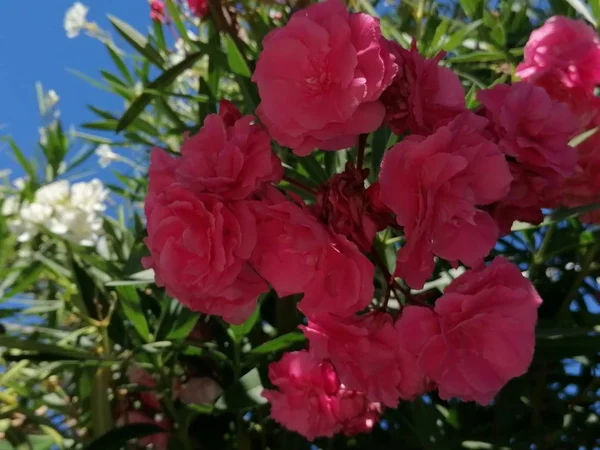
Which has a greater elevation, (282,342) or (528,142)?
(528,142)

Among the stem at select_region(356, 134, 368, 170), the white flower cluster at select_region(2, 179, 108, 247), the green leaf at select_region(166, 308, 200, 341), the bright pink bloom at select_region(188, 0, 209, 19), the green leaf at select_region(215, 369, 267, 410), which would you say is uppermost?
the stem at select_region(356, 134, 368, 170)

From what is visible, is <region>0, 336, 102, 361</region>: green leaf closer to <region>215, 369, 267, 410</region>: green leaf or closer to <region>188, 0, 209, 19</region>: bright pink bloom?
<region>215, 369, 267, 410</region>: green leaf

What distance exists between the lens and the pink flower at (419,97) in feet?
1.63

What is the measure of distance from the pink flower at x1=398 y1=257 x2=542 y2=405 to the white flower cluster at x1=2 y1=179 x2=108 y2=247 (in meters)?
0.67

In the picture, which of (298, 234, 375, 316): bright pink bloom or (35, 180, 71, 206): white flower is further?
(35, 180, 71, 206): white flower

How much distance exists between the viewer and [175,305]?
85 centimetres

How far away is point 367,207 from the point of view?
48 centimetres

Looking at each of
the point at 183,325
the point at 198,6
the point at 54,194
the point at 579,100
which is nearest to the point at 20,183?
the point at 54,194

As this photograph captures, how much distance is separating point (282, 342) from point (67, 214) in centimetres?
44

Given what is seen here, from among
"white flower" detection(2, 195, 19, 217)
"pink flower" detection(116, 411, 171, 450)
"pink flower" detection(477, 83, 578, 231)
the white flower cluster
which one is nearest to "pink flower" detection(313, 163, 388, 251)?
"pink flower" detection(477, 83, 578, 231)

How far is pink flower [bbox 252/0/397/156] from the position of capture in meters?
0.48

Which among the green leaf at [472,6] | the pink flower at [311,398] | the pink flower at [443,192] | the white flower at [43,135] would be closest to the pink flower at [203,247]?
the pink flower at [443,192]

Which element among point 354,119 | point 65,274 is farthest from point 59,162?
point 354,119

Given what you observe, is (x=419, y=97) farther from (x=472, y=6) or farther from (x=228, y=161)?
(x=472, y=6)
